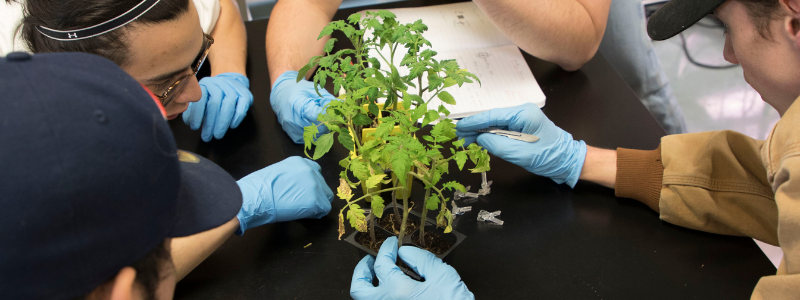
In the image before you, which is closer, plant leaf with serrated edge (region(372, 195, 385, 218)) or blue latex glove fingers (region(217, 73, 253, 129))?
plant leaf with serrated edge (region(372, 195, 385, 218))

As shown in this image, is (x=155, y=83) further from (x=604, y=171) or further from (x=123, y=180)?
(x=604, y=171)

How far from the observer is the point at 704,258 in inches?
41.8

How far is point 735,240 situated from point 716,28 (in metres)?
3.40

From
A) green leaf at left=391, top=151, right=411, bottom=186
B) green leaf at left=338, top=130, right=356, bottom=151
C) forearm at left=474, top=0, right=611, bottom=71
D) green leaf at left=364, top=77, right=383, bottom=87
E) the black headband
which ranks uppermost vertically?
the black headband

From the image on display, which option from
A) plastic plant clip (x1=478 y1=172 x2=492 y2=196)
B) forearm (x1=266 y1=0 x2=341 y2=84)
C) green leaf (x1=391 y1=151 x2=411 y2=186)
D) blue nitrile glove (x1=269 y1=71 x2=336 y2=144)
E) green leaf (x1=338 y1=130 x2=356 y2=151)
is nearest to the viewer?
green leaf (x1=391 y1=151 x2=411 y2=186)

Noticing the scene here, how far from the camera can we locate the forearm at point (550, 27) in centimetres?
158

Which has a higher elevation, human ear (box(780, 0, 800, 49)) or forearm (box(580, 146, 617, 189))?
human ear (box(780, 0, 800, 49))

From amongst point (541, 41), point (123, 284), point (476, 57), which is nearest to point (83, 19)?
point (123, 284)

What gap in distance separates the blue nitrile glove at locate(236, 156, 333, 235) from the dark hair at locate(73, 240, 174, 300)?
1.33ft

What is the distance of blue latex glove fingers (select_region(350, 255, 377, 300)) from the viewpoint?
953mm

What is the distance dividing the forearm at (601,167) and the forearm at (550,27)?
44 centimetres

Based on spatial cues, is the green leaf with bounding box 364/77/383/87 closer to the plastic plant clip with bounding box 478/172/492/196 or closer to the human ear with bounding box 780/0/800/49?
the plastic plant clip with bounding box 478/172/492/196

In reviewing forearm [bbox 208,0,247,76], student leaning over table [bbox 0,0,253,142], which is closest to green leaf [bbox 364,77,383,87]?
student leaning over table [bbox 0,0,253,142]

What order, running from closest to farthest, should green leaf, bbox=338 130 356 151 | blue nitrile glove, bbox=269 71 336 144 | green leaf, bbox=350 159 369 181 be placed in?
green leaf, bbox=350 159 369 181 < green leaf, bbox=338 130 356 151 < blue nitrile glove, bbox=269 71 336 144
